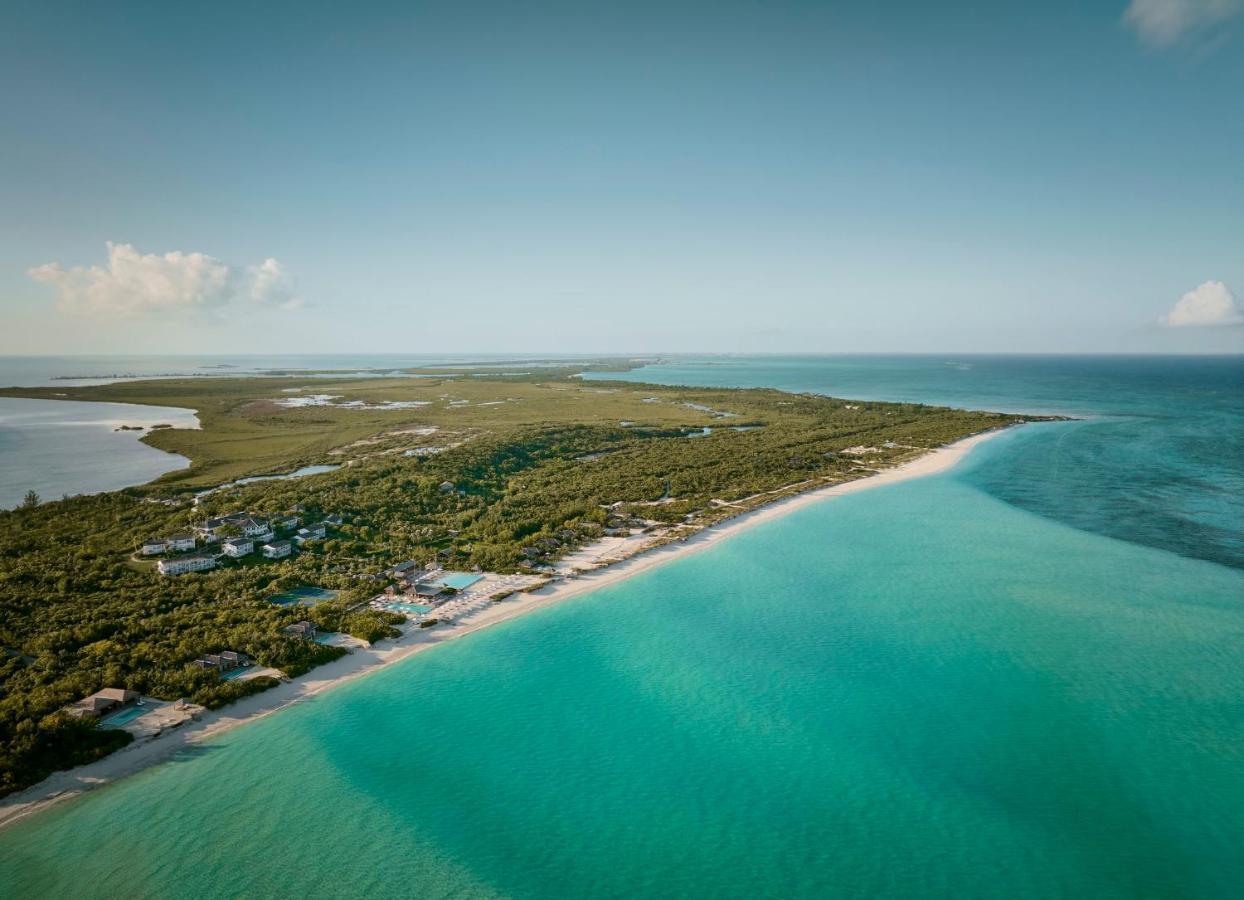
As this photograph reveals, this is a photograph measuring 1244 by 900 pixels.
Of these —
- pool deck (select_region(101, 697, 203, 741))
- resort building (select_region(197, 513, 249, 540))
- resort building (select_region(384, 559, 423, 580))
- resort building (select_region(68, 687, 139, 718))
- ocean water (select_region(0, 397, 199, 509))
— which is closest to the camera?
pool deck (select_region(101, 697, 203, 741))

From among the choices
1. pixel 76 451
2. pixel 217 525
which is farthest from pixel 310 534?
pixel 76 451

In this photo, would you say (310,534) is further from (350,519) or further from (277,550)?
(350,519)

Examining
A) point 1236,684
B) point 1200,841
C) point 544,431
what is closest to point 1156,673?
point 1236,684

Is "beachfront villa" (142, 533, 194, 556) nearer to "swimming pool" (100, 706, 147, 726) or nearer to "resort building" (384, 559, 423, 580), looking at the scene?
"resort building" (384, 559, 423, 580)

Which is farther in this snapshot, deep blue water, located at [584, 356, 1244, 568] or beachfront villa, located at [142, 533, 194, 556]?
deep blue water, located at [584, 356, 1244, 568]

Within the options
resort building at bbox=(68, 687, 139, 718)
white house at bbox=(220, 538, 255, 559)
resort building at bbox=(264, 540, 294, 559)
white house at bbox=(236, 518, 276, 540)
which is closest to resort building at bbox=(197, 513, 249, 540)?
white house at bbox=(236, 518, 276, 540)

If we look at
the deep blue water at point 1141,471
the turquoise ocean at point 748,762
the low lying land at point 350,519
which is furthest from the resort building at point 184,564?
the deep blue water at point 1141,471
